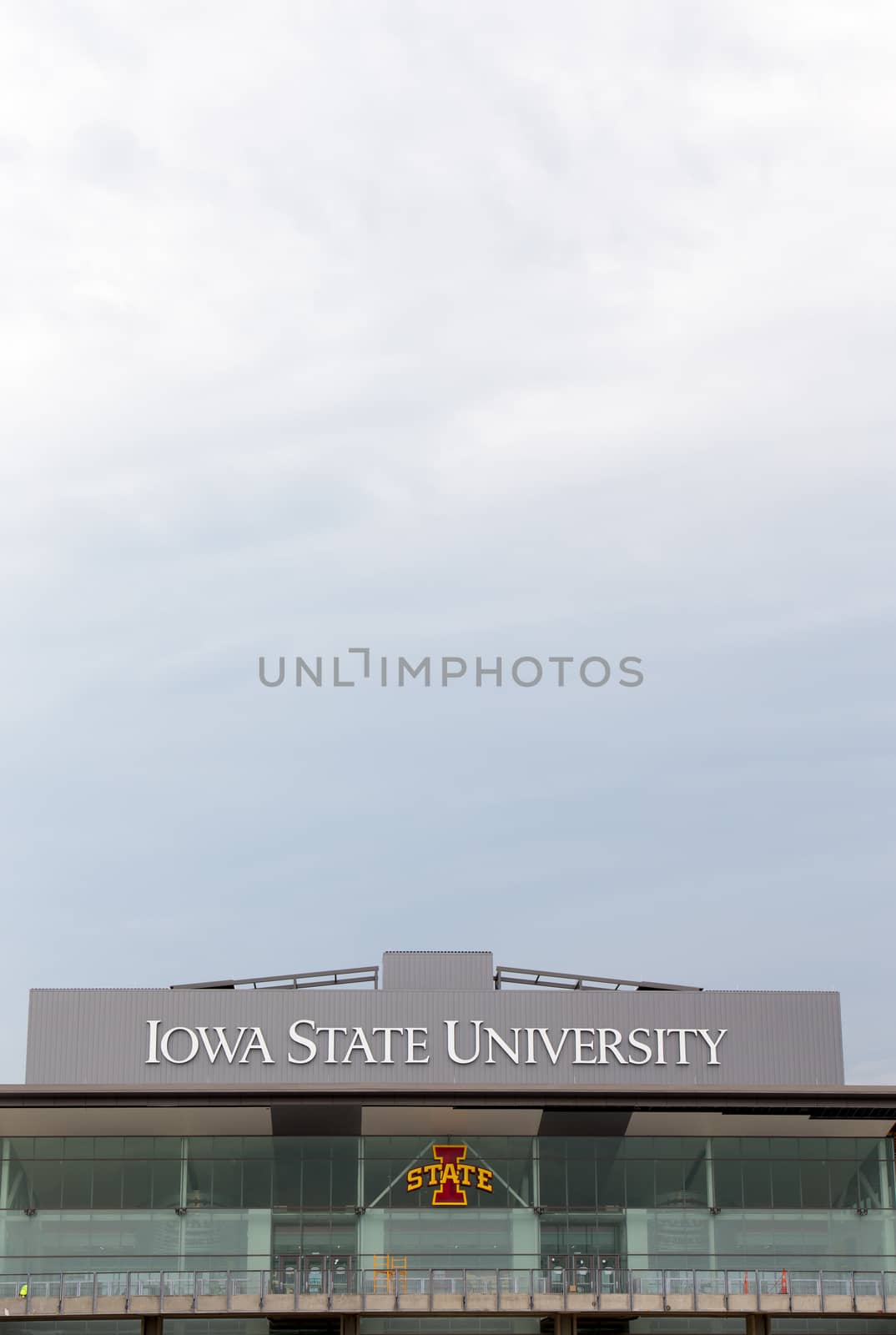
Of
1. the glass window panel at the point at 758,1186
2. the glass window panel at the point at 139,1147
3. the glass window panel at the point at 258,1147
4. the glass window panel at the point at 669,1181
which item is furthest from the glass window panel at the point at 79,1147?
the glass window panel at the point at 758,1186

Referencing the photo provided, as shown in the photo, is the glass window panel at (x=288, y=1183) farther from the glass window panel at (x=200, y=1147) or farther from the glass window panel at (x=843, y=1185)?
the glass window panel at (x=843, y=1185)

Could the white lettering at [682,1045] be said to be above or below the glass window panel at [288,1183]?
above

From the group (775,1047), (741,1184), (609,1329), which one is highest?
(775,1047)

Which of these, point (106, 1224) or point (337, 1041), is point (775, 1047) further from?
point (106, 1224)

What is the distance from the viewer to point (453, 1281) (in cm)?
5303

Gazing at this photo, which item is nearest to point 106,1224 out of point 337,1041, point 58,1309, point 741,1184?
point 58,1309

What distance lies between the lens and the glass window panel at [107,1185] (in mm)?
54562

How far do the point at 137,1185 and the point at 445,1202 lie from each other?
30.6ft

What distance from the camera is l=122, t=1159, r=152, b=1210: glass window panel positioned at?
5459 cm

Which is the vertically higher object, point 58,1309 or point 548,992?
point 548,992

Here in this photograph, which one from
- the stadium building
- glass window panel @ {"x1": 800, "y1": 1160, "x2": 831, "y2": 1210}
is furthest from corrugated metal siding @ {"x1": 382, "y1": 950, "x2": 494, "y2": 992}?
glass window panel @ {"x1": 800, "y1": 1160, "x2": 831, "y2": 1210}

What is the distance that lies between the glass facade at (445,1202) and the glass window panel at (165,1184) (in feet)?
0.18

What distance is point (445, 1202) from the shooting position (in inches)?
2158

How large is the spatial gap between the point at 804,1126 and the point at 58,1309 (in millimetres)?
22879
